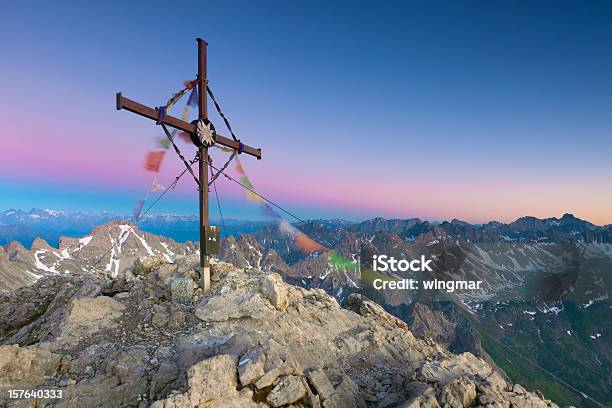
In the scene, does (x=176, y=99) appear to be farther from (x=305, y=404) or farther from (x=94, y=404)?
(x=305, y=404)

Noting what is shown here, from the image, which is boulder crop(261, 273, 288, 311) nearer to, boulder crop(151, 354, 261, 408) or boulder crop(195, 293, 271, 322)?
boulder crop(195, 293, 271, 322)

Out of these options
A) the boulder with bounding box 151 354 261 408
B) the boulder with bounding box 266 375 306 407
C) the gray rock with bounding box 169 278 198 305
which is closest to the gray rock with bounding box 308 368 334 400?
the boulder with bounding box 266 375 306 407

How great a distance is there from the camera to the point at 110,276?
1941 cm

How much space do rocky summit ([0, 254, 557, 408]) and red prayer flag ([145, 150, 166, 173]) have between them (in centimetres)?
521

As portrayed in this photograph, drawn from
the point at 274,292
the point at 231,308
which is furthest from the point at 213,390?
the point at 274,292

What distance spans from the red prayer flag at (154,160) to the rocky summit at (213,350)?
521cm

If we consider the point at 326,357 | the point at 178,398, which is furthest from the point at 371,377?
the point at 178,398

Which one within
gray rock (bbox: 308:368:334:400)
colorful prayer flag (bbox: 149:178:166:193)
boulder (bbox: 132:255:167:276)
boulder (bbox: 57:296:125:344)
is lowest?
gray rock (bbox: 308:368:334:400)

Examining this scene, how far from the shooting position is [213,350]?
11062mm

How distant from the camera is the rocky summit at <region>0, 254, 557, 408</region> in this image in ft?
29.4

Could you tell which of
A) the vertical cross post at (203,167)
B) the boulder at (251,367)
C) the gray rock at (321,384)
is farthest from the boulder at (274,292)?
the boulder at (251,367)

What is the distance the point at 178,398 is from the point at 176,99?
12.0 metres

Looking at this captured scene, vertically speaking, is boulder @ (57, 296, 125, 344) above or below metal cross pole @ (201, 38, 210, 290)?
below

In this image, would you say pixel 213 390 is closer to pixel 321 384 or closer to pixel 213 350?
pixel 213 350
